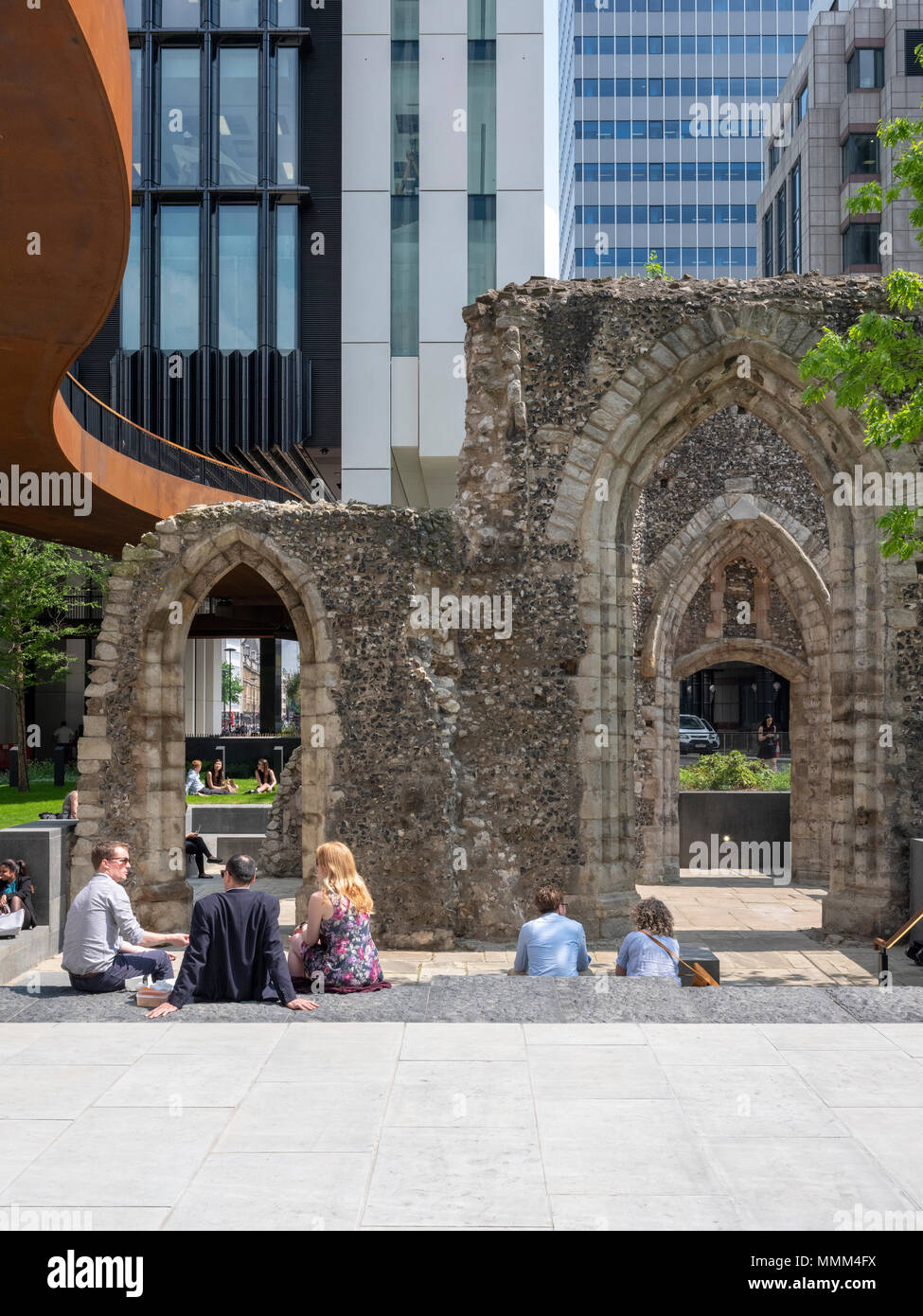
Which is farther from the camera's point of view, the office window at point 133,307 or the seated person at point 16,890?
the office window at point 133,307

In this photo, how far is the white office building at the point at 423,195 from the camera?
2552cm

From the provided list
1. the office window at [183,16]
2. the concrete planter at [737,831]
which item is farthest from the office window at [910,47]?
the concrete planter at [737,831]

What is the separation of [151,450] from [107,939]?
16254 millimetres

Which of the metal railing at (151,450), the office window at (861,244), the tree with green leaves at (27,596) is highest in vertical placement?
the office window at (861,244)

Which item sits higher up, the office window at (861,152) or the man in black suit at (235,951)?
the office window at (861,152)

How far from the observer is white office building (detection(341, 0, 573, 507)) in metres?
25.5

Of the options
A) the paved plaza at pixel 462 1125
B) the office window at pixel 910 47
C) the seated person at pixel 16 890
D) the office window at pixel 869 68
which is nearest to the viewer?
the paved plaza at pixel 462 1125

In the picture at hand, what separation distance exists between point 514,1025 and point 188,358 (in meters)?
22.3

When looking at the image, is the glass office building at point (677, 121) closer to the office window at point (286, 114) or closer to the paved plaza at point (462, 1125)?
the office window at point (286, 114)

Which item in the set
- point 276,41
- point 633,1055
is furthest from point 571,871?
point 276,41

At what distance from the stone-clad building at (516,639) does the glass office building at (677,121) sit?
2366 inches

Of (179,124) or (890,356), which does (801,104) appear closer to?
(179,124)

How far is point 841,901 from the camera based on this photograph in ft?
37.6
